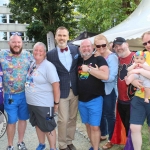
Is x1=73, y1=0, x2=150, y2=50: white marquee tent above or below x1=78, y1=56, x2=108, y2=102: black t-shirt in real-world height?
above

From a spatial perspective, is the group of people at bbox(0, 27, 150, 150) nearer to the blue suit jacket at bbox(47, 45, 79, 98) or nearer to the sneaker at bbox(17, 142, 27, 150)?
the blue suit jacket at bbox(47, 45, 79, 98)

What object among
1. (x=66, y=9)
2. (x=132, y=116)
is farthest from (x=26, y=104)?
(x=66, y=9)

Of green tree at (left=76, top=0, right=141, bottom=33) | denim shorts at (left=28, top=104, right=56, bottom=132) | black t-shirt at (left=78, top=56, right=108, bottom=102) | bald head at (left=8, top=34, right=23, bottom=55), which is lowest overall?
denim shorts at (left=28, top=104, right=56, bottom=132)

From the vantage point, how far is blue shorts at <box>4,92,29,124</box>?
13.2 feet

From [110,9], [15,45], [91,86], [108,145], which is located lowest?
[108,145]

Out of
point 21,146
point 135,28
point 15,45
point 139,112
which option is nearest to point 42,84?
point 15,45

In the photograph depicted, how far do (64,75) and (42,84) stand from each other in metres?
0.41

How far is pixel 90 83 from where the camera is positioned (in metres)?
3.85

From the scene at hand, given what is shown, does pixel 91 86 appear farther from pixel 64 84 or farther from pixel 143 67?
pixel 143 67

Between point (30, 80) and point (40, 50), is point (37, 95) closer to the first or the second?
point (30, 80)

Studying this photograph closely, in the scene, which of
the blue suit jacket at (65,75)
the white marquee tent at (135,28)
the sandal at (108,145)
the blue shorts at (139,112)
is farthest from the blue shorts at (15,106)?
the white marquee tent at (135,28)

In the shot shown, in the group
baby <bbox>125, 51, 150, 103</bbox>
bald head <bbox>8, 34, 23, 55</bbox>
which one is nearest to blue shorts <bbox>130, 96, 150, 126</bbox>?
baby <bbox>125, 51, 150, 103</bbox>

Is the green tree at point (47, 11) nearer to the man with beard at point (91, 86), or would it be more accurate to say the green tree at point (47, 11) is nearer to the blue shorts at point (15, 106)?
the blue shorts at point (15, 106)

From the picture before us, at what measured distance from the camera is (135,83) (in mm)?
3314
